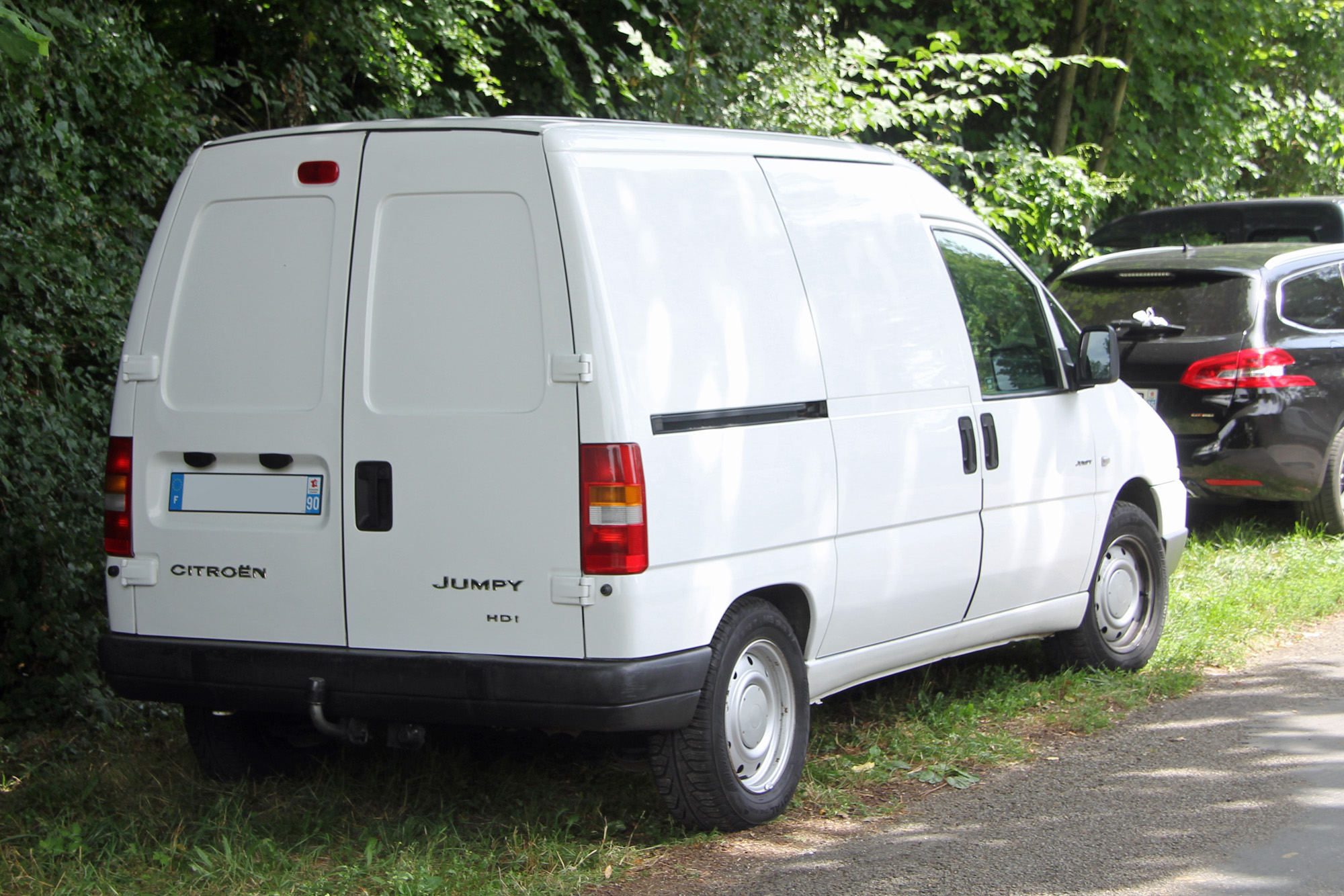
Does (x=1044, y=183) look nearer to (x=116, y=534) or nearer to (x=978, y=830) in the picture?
(x=978, y=830)

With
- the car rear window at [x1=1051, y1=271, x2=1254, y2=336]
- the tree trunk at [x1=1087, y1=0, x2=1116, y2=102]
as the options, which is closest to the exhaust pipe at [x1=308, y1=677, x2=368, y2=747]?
the car rear window at [x1=1051, y1=271, x2=1254, y2=336]

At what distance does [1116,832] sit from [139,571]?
3102mm

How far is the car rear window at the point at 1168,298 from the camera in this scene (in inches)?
345

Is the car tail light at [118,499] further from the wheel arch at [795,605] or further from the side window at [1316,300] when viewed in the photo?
the side window at [1316,300]

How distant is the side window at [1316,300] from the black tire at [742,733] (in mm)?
5452

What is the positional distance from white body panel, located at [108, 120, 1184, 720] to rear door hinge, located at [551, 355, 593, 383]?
17 mm

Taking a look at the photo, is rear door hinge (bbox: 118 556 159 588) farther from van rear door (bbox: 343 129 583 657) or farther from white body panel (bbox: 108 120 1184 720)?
van rear door (bbox: 343 129 583 657)

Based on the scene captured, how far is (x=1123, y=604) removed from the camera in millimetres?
6535

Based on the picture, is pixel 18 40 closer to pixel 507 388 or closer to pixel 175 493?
pixel 175 493

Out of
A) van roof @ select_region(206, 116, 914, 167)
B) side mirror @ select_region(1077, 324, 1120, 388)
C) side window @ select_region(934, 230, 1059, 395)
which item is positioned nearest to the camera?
van roof @ select_region(206, 116, 914, 167)

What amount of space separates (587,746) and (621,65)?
5.98 m

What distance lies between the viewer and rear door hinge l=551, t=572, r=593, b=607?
4051mm

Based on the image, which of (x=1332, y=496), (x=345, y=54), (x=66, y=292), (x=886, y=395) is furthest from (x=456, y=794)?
(x=1332, y=496)

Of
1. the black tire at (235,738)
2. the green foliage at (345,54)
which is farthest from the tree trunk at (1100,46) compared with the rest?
the black tire at (235,738)
